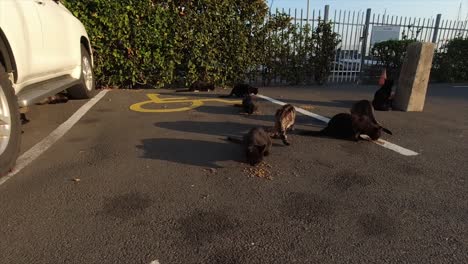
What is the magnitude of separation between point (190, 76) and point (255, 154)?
19.4ft

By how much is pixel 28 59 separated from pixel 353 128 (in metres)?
3.80

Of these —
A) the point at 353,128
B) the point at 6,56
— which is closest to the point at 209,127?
the point at 353,128

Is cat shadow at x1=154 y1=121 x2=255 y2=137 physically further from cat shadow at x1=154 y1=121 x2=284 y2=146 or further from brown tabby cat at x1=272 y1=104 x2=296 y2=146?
brown tabby cat at x1=272 y1=104 x2=296 y2=146

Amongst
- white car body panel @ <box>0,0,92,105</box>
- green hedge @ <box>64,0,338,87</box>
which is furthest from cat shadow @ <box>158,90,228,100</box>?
white car body panel @ <box>0,0,92,105</box>

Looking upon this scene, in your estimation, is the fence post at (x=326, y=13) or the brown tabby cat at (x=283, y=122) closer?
the brown tabby cat at (x=283, y=122)

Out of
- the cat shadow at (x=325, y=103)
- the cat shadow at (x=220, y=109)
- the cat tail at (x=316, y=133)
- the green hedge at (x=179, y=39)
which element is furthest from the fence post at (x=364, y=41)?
the cat tail at (x=316, y=133)

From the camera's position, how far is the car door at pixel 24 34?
9.84 feet

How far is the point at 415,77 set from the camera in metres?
6.35

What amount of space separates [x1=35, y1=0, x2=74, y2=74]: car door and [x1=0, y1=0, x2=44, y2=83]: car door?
0.21 meters

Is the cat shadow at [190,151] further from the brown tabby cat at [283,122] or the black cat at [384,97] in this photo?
the black cat at [384,97]

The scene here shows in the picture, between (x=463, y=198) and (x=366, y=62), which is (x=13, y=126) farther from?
(x=366, y=62)

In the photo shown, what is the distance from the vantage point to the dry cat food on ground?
3250 millimetres

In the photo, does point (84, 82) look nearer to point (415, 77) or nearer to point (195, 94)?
point (195, 94)

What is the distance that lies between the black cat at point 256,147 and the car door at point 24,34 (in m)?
2.33
